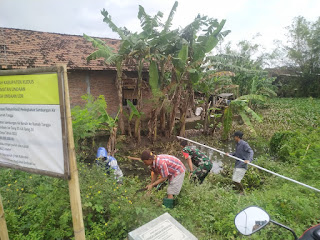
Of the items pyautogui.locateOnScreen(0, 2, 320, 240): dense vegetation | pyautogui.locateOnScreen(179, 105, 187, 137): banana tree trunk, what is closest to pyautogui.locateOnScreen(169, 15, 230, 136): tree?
pyautogui.locateOnScreen(0, 2, 320, 240): dense vegetation

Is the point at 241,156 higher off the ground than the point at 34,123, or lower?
lower

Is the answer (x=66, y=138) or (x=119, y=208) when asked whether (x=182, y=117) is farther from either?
(x=66, y=138)

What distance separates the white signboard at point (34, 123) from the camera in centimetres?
175

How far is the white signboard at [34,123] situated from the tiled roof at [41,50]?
7.89 meters

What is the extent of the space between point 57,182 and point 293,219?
13.2ft

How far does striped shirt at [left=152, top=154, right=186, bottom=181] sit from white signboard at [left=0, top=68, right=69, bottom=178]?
2.23 m

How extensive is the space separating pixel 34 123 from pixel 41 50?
395 inches

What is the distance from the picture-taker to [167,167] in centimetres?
393

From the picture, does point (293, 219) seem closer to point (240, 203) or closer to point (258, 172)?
point (240, 203)

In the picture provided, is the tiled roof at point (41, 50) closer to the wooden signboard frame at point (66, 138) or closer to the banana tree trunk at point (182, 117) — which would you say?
the banana tree trunk at point (182, 117)

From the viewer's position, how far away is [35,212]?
9.64 ft

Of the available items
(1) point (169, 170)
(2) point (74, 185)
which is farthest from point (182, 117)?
(2) point (74, 185)

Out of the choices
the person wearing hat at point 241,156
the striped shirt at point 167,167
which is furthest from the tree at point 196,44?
the striped shirt at point 167,167

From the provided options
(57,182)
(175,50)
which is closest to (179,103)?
(175,50)
